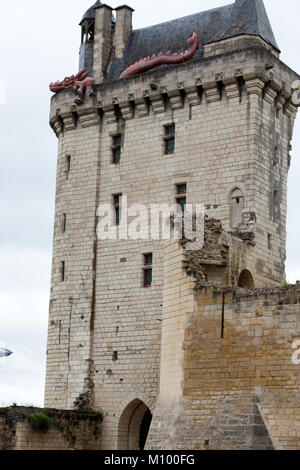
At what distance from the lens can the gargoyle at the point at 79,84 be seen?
34656mm

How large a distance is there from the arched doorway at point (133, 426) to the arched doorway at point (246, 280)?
5233 millimetres

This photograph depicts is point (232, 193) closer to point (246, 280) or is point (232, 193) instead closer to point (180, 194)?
point (180, 194)

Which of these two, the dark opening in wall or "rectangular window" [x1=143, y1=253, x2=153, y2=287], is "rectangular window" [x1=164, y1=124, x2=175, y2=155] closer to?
"rectangular window" [x1=143, y1=253, x2=153, y2=287]

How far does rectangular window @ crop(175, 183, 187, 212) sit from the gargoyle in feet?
17.0

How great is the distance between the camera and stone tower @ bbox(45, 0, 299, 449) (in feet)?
101

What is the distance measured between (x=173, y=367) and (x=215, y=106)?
9591mm

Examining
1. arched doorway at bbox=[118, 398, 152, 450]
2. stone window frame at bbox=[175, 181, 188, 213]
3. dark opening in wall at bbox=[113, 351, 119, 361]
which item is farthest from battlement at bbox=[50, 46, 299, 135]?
arched doorway at bbox=[118, 398, 152, 450]

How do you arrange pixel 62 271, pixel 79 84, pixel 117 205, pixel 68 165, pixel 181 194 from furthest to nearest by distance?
pixel 68 165, pixel 79 84, pixel 62 271, pixel 117 205, pixel 181 194

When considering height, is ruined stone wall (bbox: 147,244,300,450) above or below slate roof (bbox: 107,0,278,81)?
below

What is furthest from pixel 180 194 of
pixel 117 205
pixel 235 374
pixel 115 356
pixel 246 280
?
pixel 235 374

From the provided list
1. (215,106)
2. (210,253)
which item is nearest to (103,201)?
(215,106)

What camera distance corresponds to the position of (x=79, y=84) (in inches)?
1374

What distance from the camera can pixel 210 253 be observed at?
27.4 meters

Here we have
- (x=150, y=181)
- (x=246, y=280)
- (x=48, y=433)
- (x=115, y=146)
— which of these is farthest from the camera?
(x=115, y=146)
